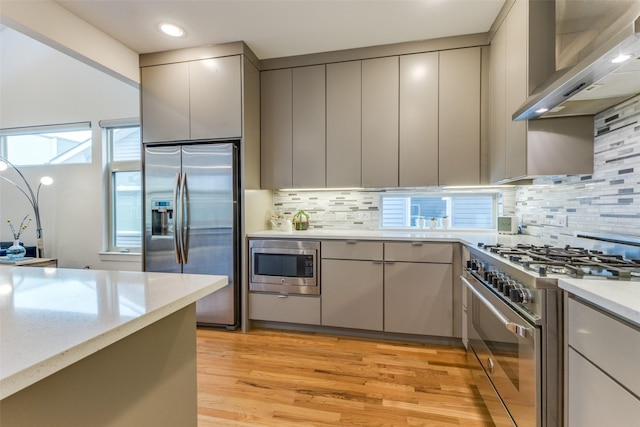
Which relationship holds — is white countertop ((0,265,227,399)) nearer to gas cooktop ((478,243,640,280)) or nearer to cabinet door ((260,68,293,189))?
gas cooktop ((478,243,640,280))

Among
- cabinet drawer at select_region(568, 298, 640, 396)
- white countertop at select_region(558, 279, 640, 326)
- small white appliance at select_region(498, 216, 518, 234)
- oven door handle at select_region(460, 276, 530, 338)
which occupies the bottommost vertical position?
oven door handle at select_region(460, 276, 530, 338)

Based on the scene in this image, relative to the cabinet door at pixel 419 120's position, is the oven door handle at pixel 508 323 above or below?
below

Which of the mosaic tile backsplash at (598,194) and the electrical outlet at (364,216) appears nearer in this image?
the mosaic tile backsplash at (598,194)

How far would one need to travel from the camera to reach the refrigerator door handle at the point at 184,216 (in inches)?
108

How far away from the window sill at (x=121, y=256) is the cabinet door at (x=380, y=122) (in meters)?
3.01

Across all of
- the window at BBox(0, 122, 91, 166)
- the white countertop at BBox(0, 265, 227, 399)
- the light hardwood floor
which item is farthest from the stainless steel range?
the window at BBox(0, 122, 91, 166)

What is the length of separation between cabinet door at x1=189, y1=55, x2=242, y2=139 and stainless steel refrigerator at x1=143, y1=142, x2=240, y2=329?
0.15 m

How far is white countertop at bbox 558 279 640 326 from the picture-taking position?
74 centimetres

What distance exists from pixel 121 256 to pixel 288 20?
3.39 m

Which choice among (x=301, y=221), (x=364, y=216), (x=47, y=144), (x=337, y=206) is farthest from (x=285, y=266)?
(x=47, y=144)

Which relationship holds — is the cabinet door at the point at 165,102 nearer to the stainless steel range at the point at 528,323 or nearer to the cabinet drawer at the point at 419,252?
the cabinet drawer at the point at 419,252

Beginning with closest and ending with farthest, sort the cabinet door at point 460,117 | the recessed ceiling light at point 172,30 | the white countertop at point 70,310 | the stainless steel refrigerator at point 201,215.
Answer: the white countertop at point 70,310, the recessed ceiling light at point 172,30, the cabinet door at point 460,117, the stainless steel refrigerator at point 201,215

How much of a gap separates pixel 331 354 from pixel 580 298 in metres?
1.74

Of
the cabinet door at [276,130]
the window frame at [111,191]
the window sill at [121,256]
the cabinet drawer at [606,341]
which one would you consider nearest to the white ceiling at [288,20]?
the cabinet door at [276,130]
